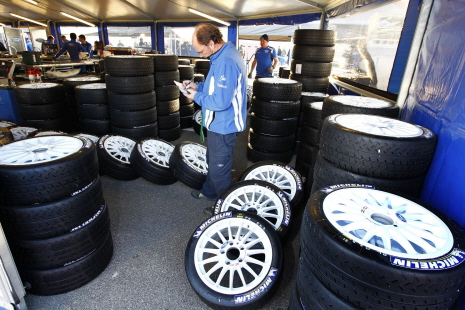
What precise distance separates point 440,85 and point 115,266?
2764 millimetres

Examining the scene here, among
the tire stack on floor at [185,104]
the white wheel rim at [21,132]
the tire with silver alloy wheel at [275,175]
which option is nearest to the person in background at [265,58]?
the tire stack on floor at [185,104]

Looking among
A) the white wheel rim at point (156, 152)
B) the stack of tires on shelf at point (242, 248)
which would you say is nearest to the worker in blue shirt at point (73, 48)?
the white wheel rim at point (156, 152)

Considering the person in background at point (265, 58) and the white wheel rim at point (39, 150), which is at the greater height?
the person in background at point (265, 58)

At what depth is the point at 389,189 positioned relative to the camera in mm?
1510

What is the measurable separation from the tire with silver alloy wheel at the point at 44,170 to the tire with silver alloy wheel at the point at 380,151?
1625 mm

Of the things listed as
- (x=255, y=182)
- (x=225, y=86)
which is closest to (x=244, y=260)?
(x=255, y=182)

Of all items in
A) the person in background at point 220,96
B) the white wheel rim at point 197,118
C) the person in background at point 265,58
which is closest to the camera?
the person in background at point 220,96

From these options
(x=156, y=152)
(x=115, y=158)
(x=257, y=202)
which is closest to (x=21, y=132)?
(x=115, y=158)

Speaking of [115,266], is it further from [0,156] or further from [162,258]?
[0,156]

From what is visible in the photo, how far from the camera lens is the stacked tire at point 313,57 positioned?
435 centimetres

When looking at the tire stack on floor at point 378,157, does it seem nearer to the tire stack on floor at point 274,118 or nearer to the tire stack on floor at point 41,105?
the tire stack on floor at point 274,118

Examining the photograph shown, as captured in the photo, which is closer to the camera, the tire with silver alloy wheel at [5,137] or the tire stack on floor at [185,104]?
the tire with silver alloy wheel at [5,137]

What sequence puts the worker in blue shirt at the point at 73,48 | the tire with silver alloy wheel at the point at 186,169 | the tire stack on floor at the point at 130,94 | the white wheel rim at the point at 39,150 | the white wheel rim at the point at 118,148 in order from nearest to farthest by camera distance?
the white wheel rim at the point at 39,150
the tire with silver alloy wheel at the point at 186,169
the white wheel rim at the point at 118,148
the tire stack on floor at the point at 130,94
the worker in blue shirt at the point at 73,48

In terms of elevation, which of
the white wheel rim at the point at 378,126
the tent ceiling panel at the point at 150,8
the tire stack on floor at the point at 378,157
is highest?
the tent ceiling panel at the point at 150,8
